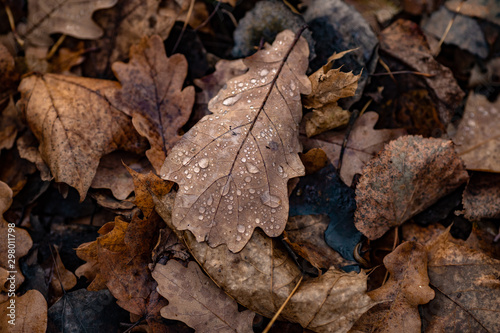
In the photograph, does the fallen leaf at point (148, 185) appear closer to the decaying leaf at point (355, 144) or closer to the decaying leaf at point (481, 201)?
the decaying leaf at point (355, 144)

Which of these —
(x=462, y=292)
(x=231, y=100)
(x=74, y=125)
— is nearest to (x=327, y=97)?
(x=231, y=100)

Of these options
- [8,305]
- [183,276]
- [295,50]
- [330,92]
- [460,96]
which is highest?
[295,50]

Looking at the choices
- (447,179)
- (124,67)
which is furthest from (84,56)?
(447,179)

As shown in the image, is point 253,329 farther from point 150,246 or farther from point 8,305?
point 8,305

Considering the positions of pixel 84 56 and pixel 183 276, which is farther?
pixel 84 56

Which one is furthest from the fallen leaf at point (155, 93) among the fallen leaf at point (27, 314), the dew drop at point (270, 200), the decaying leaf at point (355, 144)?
the fallen leaf at point (27, 314)

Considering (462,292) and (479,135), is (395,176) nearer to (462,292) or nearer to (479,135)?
(462,292)
